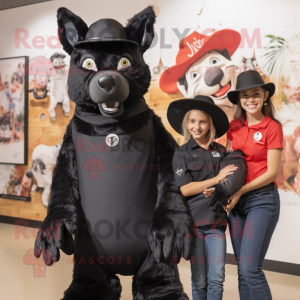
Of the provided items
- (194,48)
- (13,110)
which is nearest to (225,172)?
(194,48)

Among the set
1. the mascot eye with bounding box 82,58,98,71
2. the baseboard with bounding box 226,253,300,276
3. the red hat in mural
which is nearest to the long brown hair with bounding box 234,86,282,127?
the mascot eye with bounding box 82,58,98,71

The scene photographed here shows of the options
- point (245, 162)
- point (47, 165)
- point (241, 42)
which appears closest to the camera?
point (245, 162)

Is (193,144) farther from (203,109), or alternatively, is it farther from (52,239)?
(52,239)

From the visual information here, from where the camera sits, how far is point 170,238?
4.56 feet

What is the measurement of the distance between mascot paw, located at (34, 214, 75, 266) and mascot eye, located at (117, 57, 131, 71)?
2.11ft

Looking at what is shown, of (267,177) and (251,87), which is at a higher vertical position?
(251,87)

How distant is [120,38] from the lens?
1.54m

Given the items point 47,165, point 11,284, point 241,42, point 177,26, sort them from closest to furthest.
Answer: point 11,284, point 241,42, point 177,26, point 47,165

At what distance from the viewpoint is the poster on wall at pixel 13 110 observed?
4266mm

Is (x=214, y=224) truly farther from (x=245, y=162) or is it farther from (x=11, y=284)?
(x=11, y=284)

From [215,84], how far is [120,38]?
5.61ft

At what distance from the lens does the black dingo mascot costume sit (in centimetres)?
145

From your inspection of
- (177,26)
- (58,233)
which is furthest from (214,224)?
(177,26)

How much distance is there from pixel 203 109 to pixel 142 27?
1.47 feet
